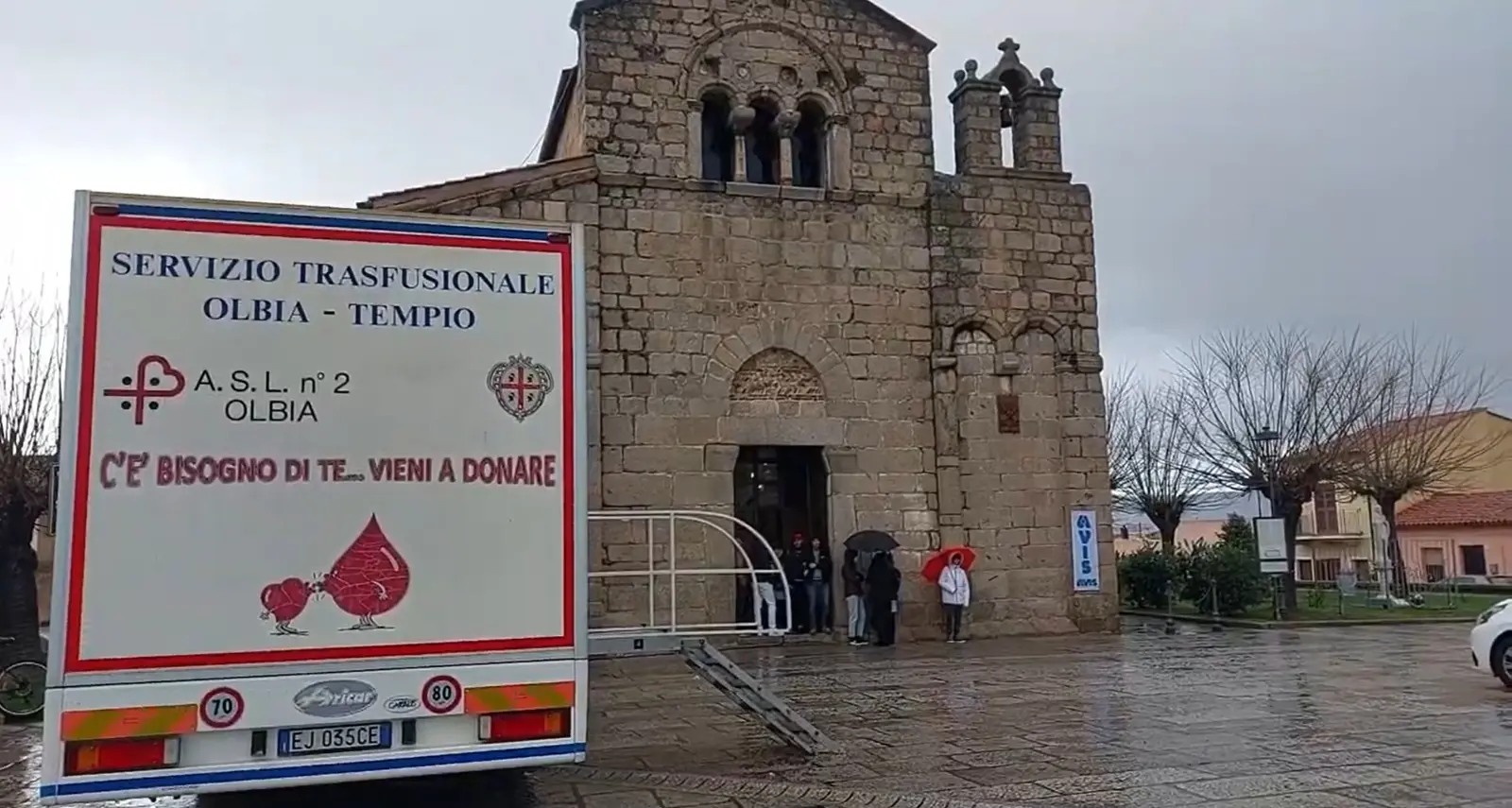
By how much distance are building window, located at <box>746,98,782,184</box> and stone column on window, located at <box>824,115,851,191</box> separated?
77 centimetres

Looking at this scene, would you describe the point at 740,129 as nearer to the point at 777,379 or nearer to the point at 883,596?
the point at 777,379

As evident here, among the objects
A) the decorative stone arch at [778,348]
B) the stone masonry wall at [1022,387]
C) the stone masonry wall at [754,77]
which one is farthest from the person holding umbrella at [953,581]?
the stone masonry wall at [754,77]

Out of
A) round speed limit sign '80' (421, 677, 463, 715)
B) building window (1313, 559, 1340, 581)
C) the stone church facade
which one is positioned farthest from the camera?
building window (1313, 559, 1340, 581)

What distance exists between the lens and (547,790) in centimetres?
749

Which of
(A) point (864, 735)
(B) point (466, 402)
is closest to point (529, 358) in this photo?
(B) point (466, 402)

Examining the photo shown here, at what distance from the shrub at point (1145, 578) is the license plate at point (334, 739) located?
742 inches

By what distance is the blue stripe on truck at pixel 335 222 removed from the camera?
5.68 metres

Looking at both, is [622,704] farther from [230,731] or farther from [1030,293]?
[1030,293]

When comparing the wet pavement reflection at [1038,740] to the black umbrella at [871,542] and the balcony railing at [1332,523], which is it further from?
the balcony railing at [1332,523]

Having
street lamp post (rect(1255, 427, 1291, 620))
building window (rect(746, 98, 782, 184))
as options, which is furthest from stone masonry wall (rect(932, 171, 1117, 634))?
street lamp post (rect(1255, 427, 1291, 620))

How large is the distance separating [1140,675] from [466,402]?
366 inches

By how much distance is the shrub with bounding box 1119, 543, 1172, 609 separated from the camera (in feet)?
73.5

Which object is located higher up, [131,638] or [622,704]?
[131,638]

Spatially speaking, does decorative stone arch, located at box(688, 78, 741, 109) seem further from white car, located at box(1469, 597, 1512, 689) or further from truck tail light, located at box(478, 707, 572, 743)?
truck tail light, located at box(478, 707, 572, 743)
